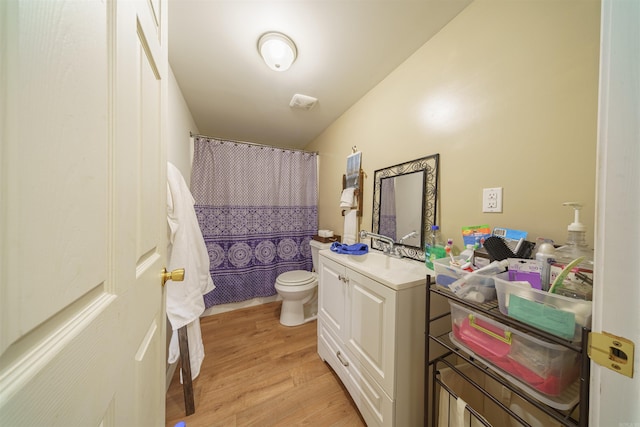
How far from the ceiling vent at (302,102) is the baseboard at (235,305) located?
80.3 inches

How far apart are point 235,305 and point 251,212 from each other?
1.02m

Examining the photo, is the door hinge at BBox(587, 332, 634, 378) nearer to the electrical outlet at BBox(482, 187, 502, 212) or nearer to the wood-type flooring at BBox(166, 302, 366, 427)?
the electrical outlet at BBox(482, 187, 502, 212)

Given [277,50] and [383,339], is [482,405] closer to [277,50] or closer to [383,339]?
[383,339]

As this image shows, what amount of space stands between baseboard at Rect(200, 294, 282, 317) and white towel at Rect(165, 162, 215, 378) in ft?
2.82

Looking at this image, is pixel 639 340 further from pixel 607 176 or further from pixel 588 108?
pixel 588 108

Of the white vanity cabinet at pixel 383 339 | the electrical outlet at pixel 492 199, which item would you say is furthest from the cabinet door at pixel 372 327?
the electrical outlet at pixel 492 199

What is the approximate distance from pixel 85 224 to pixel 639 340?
0.92 m

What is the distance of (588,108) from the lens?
2.25 ft

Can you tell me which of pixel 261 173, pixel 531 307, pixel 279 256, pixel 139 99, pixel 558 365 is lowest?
pixel 279 256

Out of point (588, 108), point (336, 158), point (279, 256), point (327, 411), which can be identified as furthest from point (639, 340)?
point (279, 256)

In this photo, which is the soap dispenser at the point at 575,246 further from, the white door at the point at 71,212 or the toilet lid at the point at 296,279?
the toilet lid at the point at 296,279

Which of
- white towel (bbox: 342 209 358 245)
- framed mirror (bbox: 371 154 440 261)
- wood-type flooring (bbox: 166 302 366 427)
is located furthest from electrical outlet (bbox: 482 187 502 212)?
wood-type flooring (bbox: 166 302 366 427)

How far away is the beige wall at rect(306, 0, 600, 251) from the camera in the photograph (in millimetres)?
708

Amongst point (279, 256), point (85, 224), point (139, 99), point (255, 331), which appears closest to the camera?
point (85, 224)
